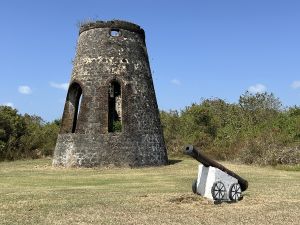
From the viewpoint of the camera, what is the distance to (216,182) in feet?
36.5

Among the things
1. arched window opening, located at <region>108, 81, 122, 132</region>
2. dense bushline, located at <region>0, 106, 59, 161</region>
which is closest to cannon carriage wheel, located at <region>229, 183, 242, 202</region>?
arched window opening, located at <region>108, 81, 122, 132</region>

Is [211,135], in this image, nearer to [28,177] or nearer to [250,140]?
[250,140]

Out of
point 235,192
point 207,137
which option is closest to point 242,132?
point 207,137

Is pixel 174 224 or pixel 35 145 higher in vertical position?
pixel 35 145

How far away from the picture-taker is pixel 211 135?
123 feet

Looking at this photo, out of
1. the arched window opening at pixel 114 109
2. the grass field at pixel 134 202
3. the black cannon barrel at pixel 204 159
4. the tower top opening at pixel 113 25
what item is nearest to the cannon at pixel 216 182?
the black cannon barrel at pixel 204 159

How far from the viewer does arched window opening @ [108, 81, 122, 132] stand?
24.0 m

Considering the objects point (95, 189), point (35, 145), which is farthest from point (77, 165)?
point (35, 145)

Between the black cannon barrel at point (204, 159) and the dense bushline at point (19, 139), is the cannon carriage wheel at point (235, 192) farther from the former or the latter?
the dense bushline at point (19, 139)

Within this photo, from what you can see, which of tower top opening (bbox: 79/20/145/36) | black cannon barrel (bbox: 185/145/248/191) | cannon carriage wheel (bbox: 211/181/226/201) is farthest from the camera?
tower top opening (bbox: 79/20/145/36)

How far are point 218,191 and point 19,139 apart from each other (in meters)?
21.5

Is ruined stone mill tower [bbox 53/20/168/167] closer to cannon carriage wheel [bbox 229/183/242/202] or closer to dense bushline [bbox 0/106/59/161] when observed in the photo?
dense bushline [bbox 0/106/59/161]

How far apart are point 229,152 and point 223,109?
78.1 feet

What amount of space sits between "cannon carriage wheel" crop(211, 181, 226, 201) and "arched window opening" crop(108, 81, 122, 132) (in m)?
12.4
